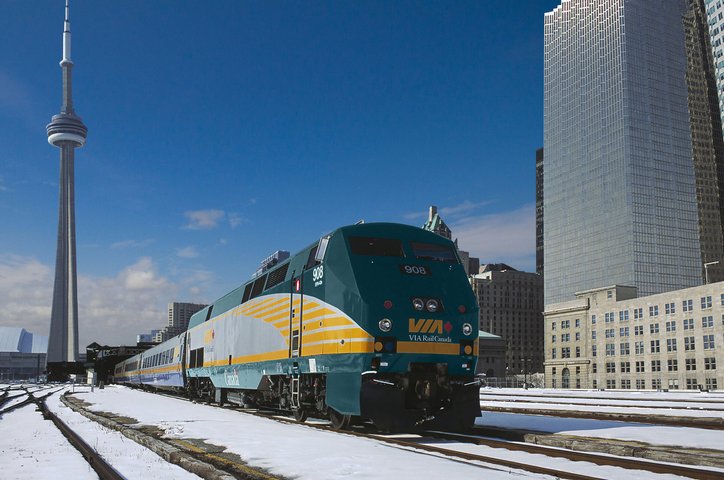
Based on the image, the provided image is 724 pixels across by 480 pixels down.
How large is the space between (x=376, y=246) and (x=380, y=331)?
249 centimetres

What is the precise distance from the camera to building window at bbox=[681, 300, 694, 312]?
96.1 m

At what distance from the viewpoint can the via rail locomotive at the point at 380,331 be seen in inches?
600

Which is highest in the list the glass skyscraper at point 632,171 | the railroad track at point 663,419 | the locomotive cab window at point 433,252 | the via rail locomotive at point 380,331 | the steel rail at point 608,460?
the glass skyscraper at point 632,171

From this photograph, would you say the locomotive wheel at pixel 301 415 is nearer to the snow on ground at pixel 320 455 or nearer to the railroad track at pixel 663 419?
the snow on ground at pixel 320 455

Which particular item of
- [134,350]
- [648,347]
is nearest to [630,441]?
[648,347]

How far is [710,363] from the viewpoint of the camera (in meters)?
93.8

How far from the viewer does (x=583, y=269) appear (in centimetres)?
19050

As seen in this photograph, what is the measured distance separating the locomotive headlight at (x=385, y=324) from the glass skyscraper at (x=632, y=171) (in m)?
175

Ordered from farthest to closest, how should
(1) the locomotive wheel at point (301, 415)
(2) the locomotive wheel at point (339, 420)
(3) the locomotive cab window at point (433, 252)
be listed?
(1) the locomotive wheel at point (301, 415)
(3) the locomotive cab window at point (433, 252)
(2) the locomotive wheel at point (339, 420)

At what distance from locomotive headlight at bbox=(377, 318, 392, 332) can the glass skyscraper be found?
17535 cm

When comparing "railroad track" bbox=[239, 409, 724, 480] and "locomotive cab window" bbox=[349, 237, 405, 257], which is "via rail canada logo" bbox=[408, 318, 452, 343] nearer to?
"locomotive cab window" bbox=[349, 237, 405, 257]

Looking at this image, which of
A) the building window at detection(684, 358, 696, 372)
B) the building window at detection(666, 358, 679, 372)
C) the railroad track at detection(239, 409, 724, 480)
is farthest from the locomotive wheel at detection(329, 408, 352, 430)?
Answer: the building window at detection(666, 358, 679, 372)

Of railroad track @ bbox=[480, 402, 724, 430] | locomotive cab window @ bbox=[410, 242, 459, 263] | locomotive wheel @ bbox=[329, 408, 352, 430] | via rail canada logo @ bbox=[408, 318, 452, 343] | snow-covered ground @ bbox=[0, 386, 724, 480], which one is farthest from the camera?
railroad track @ bbox=[480, 402, 724, 430]

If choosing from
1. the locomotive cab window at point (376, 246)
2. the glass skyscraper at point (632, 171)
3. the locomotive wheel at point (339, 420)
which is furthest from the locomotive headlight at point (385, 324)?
the glass skyscraper at point (632, 171)
